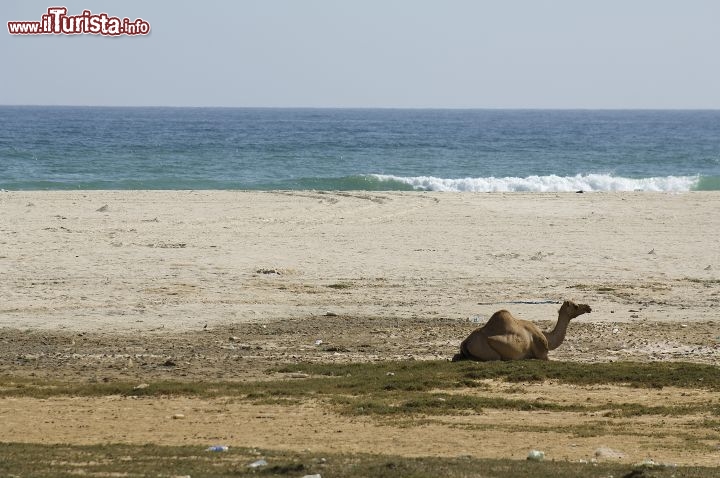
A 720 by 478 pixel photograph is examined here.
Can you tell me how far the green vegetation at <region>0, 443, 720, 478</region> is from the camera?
25.6 ft

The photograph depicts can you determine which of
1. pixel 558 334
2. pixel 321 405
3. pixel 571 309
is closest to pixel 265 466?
pixel 321 405

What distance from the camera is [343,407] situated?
10.7 metres

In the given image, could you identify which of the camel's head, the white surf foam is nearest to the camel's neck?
the camel's head

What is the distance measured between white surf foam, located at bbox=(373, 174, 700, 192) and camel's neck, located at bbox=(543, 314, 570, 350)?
28262 mm

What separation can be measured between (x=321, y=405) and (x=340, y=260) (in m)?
9.29

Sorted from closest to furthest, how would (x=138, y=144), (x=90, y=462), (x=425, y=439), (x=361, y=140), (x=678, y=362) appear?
(x=90, y=462) < (x=425, y=439) < (x=678, y=362) < (x=138, y=144) < (x=361, y=140)

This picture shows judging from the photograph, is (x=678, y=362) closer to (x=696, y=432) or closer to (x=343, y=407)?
(x=696, y=432)

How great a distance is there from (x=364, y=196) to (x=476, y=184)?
11.4 meters

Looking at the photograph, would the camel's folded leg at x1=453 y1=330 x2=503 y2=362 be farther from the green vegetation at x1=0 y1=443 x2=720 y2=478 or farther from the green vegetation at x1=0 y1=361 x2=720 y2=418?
the green vegetation at x1=0 y1=443 x2=720 y2=478

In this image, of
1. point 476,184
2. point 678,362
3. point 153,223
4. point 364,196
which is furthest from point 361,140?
point 678,362

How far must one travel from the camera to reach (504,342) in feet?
41.4

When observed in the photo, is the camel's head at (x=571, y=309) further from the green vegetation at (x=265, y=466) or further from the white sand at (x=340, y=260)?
the green vegetation at (x=265, y=466)

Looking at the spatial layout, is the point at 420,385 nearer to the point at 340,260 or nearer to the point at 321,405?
the point at 321,405

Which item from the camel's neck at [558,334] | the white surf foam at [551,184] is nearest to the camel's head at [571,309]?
the camel's neck at [558,334]
